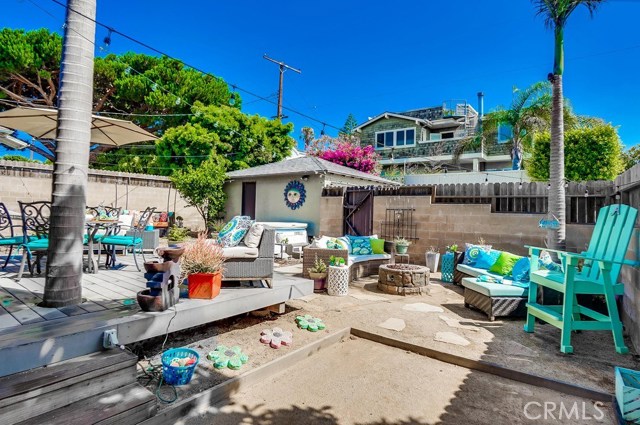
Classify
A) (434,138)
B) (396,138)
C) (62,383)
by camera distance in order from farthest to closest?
1. (396,138)
2. (434,138)
3. (62,383)

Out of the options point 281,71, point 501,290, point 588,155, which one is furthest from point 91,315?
point 281,71

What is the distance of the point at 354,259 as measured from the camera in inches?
259

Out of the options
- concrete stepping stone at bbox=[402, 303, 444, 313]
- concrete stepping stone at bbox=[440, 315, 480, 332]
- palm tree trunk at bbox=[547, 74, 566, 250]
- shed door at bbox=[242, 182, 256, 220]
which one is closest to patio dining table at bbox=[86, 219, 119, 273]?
concrete stepping stone at bbox=[402, 303, 444, 313]

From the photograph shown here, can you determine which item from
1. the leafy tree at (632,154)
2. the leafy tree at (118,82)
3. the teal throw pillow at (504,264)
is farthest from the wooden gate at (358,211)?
the leafy tree at (632,154)

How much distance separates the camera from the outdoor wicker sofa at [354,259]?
585 centimetres

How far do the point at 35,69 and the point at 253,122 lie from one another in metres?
9.86

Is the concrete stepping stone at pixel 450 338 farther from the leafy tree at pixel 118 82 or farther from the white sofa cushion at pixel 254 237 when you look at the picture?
the leafy tree at pixel 118 82

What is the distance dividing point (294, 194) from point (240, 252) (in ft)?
24.9

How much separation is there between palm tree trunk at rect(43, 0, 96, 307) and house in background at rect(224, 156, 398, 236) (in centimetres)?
757

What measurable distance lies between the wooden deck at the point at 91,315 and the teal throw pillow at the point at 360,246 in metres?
3.03

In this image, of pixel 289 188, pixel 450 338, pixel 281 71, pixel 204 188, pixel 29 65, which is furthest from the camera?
pixel 281 71

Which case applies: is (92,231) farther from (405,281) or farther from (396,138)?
(396,138)

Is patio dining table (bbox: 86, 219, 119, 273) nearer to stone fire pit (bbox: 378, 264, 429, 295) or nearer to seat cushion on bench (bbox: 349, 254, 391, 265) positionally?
seat cushion on bench (bbox: 349, 254, 391, 265)

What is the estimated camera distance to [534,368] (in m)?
3.04
